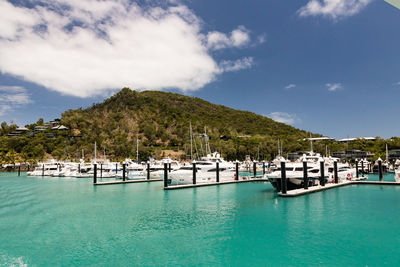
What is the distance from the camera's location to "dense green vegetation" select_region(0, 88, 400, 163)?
9562 centimetres

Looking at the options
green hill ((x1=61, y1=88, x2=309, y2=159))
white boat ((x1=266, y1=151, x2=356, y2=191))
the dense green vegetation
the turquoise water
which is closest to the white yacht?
white boat ((x1=266, y1=151, x2=356, y2=191))

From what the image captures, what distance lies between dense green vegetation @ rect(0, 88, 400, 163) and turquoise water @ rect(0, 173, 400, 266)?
65.0 metres

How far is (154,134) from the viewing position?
119250 mm

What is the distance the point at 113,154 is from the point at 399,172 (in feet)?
279

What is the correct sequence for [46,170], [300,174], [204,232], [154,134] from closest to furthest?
[204,232]
[300,174]
[46,170]
[154,134]

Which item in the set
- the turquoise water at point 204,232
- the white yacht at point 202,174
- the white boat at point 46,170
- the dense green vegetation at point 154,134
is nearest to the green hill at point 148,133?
the dense green vegetation at point 154,134

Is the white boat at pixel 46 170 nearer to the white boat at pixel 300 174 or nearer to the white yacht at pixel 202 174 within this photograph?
the white yacht at pixel 202 174

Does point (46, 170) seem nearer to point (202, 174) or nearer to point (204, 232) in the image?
point (202, 174)

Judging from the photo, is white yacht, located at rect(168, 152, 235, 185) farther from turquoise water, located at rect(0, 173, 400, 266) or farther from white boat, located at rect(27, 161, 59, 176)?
white boat, located at rect(27, 161, 59, 176)

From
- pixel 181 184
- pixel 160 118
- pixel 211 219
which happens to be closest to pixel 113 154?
pixel 160 118

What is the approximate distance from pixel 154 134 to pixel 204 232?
10617cm

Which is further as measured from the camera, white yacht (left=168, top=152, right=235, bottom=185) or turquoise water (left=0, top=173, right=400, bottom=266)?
white yacht (left=168, top=152, right=235, bottom=185)

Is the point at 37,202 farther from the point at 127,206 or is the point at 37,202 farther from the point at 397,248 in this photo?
the point at 397,248

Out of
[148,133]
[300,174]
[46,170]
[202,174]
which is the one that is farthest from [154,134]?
[300,174]
